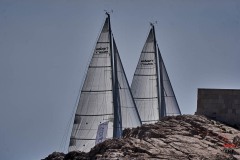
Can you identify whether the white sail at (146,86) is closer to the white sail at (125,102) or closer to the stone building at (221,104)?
the white sail at (125,102)

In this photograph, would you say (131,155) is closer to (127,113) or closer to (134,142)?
(134,142)

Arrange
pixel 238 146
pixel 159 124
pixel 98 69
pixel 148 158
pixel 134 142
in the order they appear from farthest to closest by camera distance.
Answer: pixel 98 69
pixel 159 124
pixel 238 146
pixel 134 142
pixel 148 158

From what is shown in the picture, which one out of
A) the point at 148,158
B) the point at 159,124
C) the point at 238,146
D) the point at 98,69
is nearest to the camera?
the point at 148,158

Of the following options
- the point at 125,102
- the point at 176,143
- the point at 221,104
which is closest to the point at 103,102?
the point at 125,102

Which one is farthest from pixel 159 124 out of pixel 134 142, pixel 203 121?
pixel 134 142

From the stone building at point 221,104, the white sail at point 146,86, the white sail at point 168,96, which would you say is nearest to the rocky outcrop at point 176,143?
the stone building at point 221,104

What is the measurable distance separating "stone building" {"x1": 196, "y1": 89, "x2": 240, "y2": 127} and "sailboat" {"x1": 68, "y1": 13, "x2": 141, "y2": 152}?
562 inches

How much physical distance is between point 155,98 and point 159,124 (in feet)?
90.6

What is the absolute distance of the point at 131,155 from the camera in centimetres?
3291

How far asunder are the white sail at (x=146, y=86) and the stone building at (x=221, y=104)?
23.7 meters

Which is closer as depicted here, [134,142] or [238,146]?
[134,142]

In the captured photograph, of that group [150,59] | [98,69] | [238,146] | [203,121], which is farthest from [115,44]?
[238,146]

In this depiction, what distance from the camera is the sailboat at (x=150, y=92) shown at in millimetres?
66938

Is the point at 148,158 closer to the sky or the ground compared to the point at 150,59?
closer to the ground
